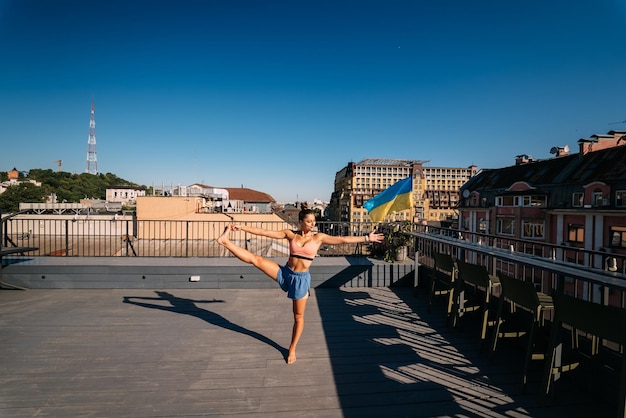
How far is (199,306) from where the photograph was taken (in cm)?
523

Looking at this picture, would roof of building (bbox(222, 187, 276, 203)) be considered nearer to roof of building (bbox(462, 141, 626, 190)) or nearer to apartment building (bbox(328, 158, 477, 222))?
apartment building (bbox(328, 158, 477, 222))

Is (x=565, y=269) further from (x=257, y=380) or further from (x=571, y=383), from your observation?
(x=257, y=380)

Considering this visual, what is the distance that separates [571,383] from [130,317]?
5.75 metres

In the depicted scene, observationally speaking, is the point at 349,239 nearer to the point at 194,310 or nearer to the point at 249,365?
the point at 249,365

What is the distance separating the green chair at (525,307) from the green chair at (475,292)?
194 millimetres

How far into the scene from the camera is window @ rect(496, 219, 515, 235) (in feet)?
122

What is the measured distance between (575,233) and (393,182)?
104884mm

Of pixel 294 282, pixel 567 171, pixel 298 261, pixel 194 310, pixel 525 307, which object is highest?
pixel 567 171

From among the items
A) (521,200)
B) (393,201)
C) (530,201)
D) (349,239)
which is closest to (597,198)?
(530,201)

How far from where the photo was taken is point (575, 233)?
28891mm

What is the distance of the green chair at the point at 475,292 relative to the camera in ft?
11.8

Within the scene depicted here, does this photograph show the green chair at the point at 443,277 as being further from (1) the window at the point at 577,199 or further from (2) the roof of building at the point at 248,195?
(2) the roof of building at the point at 248,195

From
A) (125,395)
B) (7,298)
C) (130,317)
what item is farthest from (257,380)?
(7,298)

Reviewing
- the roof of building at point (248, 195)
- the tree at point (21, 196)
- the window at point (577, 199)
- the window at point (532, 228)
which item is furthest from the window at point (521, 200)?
the tree at point (21, 196)
